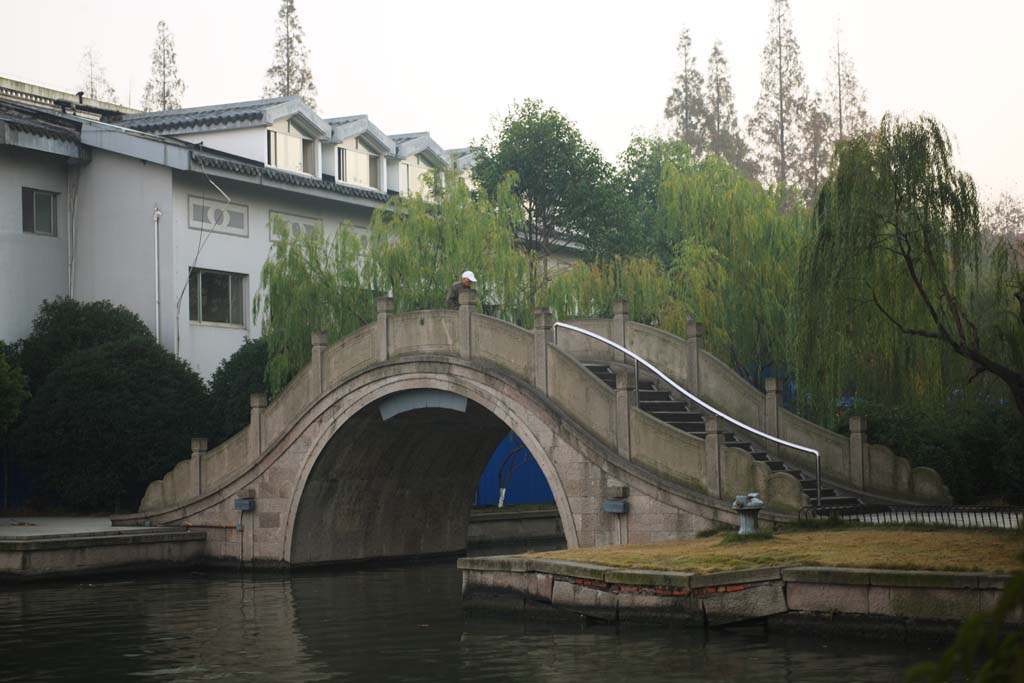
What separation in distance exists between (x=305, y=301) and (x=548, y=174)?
30.6 feet

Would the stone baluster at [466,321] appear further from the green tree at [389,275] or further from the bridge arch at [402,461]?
the green tree at [389,275]

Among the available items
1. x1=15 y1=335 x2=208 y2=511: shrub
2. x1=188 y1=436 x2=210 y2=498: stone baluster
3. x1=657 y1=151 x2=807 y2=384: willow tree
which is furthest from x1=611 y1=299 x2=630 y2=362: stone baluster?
x1=15 y1=335 x2=208 y2=511: shrub

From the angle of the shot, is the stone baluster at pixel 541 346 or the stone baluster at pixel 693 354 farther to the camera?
the stone baluster at pixel 693 354

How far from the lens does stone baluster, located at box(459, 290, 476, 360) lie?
19.9m

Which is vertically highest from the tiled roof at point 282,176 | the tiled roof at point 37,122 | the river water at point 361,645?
the tiled roof at point 37,122

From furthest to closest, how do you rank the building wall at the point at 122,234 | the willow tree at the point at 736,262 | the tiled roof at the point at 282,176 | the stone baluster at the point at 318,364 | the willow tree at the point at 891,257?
the building wall at the point at 122,234, the tiled roof at the point at 282,176, the willow tree at the point at 736,262, the stone baluster at the point at 318,364, the willow tree at the point at 891,257

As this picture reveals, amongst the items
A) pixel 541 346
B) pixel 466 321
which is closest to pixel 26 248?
pixel 466 321

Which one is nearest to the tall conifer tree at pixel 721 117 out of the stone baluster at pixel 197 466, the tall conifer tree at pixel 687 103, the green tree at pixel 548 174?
the tall conifer tree at pixel 687 103

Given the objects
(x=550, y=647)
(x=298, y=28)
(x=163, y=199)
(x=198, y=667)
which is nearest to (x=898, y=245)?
(x=550, y=647)

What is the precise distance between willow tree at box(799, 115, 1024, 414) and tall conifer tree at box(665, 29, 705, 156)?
39.2 metres

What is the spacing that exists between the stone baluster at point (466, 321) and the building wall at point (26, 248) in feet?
43.3

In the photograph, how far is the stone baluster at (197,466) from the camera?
2416cm

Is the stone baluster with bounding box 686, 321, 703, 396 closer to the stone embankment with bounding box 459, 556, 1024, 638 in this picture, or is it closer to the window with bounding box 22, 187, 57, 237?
the stone embankment with bounding box 459, 556, 1024, 638

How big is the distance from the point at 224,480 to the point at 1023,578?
21.5 metres
